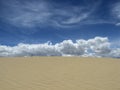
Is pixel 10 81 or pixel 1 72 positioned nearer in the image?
pixel 10 81

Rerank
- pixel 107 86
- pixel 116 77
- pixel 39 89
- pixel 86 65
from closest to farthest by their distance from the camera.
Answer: pixel 39 89
pixel 107 86
pixel 116 77
pixel 86 65

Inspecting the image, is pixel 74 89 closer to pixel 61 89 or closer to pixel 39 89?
pixel 61 89

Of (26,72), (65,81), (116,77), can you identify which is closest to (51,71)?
(26,72)

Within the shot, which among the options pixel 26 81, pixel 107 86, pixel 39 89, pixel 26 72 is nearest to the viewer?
pixel 39 89

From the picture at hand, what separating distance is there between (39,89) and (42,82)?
2.94 feet

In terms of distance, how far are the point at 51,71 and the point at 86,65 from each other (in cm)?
259

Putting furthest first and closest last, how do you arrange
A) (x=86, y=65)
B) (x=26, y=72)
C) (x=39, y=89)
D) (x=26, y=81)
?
1. (x=86, y=65)
2. (x=26, y=72)
3. (x=26, y=81)
4. (x=39, y=89)

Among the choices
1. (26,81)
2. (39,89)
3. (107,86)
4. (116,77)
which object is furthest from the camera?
(116,77)

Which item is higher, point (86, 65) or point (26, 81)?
point (86, 65)

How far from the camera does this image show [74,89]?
24.3ft

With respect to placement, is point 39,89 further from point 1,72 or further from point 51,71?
point 1,72

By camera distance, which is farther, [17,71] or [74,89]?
[17,71]

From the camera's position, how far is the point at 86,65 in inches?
463

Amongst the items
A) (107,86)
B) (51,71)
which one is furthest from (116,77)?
(51,71)
